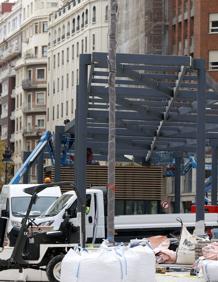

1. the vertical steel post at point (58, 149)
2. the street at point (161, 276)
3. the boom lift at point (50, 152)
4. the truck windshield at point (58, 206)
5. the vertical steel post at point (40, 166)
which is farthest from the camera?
the vertical steel post at point (40, 166)

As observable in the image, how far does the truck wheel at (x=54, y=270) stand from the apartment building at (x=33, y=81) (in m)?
99.1

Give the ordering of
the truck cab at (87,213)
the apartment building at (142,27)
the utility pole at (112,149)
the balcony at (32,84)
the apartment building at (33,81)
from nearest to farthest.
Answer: the utility pole at (112,149)
the truck cab at (87,213)
the apartment building at (142,27)
the apartment building at (33,81)
the balcony at (32,84)

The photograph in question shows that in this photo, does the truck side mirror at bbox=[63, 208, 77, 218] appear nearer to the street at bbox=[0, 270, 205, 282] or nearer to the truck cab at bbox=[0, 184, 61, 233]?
the street at bbox=[0, 270, 205, 282]

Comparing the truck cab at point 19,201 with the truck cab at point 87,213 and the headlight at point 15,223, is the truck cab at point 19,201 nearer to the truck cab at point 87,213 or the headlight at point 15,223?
the headlight at point 15,223

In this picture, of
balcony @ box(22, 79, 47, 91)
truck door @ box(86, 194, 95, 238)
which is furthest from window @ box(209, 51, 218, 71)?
balcony @ box(22, 79, 47, 91)

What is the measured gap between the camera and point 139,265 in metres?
16.3

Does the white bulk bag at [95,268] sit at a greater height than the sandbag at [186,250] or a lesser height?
greater

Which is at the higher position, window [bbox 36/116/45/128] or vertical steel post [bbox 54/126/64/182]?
window [bbox 36/116/45/128]

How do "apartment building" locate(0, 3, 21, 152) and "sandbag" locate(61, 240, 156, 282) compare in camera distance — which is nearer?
"sandbag" locate(61, 240, 156, 282)

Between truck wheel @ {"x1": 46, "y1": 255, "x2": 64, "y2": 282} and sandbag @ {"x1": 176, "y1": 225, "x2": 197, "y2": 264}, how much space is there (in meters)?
4.73

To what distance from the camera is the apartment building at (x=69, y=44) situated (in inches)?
3959

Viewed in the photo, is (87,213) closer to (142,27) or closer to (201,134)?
(201,134)

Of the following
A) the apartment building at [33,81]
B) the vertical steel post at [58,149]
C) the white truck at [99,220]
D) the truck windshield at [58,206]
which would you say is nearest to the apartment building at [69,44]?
the apartment building at [33,81]

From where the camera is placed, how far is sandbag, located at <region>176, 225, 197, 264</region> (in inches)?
992
